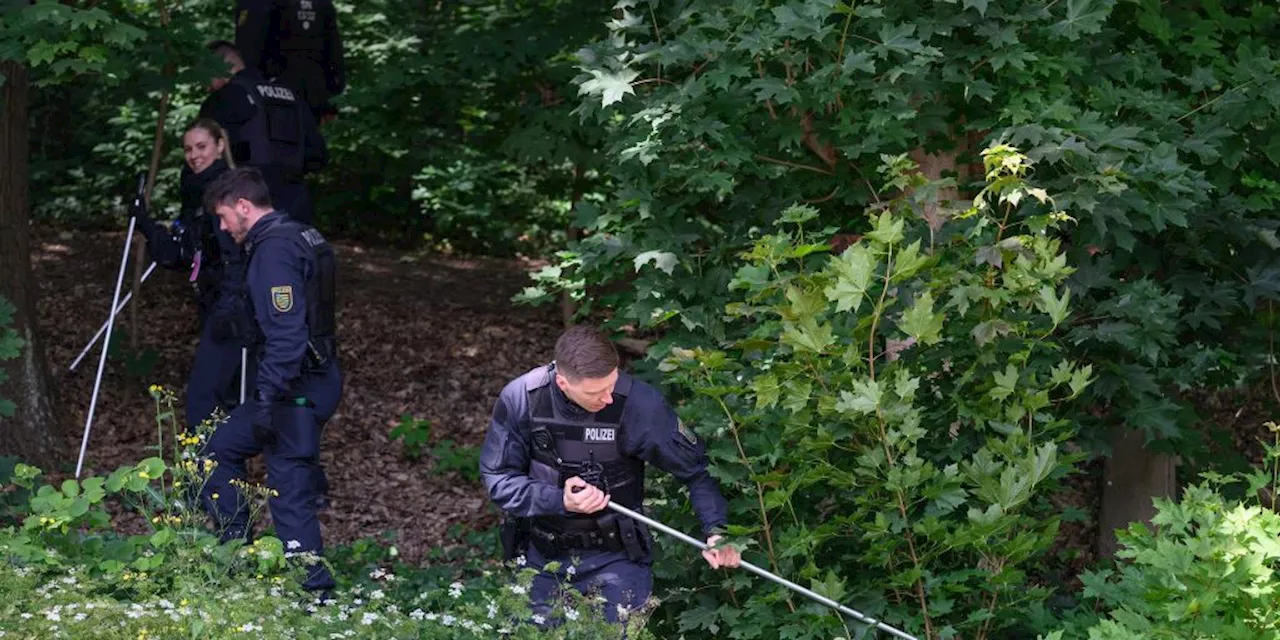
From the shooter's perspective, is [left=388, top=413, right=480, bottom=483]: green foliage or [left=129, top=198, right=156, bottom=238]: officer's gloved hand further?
[left=388, top=413, right=480, bottom=483]: green foliage

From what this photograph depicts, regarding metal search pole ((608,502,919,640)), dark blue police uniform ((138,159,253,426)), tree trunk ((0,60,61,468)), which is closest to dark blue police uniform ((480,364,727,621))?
metal search pole ((608,502,919,640))

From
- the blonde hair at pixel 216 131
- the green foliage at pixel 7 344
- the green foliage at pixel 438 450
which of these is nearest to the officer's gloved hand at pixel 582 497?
the green foliage at pixel 7 344

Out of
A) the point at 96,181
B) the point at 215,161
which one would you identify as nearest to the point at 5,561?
the point at 215,161

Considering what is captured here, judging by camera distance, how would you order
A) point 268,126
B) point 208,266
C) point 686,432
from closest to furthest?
point 686,432 → point 208,266 → point 268,126

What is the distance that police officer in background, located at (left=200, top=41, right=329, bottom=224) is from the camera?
8.78m

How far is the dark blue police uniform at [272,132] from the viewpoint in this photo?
878cm

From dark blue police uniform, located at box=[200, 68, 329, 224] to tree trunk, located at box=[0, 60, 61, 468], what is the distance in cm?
92

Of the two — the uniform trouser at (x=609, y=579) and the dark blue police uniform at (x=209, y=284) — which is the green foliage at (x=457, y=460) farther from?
the uniform trouser at (x=609, y=579)

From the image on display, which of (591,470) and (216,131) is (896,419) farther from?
(216,131)

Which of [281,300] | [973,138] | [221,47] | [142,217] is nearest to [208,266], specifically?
[142,217]

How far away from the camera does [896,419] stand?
527cm

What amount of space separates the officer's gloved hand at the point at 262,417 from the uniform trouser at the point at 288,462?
0.04 meters

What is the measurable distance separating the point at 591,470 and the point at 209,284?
3.27 m

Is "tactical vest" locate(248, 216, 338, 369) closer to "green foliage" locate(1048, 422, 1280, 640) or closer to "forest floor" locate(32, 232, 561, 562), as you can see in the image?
"forest floor" locate(32, 232, 561, 562)
